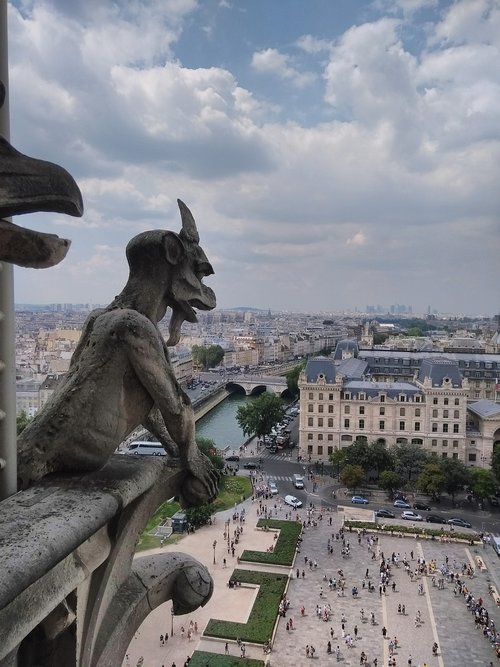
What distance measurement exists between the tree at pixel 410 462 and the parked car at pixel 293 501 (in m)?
8.09

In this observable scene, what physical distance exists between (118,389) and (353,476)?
3230 cm

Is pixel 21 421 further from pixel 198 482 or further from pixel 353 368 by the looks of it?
pixel 353 368

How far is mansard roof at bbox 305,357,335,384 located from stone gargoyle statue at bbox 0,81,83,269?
42139mm

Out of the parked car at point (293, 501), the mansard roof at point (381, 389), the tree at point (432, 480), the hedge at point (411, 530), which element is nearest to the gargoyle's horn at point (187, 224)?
the hedge at point (411, 530)

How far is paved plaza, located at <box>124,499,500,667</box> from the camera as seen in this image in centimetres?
1811

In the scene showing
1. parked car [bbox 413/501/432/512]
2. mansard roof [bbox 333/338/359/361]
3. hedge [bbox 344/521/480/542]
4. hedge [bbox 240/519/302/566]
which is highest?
mansard roof [bbox 333/338/359/361]

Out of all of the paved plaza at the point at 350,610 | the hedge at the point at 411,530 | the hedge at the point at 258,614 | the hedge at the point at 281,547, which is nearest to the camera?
the paved plaza at the point at 350,610

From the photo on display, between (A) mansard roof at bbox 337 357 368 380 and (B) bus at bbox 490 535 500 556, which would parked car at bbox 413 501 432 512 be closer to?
(B) bus at bbox 490 535 500 556

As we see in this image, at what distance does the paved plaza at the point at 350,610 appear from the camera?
1811 cm

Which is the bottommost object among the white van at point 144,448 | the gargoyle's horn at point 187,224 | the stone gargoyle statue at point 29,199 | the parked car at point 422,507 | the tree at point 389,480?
the parked car at point 422,507

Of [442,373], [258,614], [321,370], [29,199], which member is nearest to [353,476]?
[321,370]

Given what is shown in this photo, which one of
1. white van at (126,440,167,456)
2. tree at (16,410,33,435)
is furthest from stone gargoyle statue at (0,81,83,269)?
white van at (126,440,167,456)

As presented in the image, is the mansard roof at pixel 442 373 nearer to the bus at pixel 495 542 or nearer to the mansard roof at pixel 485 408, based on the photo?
the mansard roof at pixel 485 408

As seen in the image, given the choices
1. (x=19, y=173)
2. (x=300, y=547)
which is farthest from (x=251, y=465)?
(x=19, y=173)
